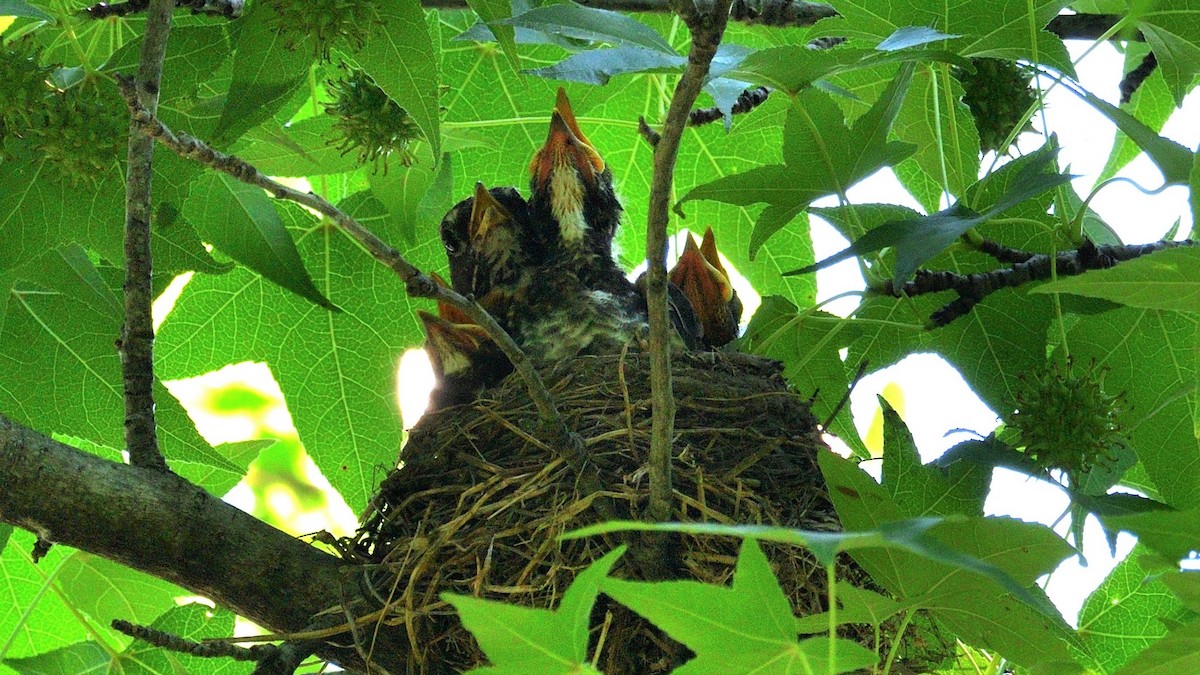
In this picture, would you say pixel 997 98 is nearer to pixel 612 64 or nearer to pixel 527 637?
pixel 612 64

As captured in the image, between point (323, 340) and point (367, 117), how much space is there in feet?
1.92

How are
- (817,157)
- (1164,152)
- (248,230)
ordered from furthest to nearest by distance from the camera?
(248,230), (817,157), (1164,152)

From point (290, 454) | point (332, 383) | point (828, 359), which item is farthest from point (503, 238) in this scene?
point (290, 454)

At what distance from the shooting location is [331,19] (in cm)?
160

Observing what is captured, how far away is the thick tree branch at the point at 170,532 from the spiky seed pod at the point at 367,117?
2.07ft

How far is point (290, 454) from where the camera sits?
18.8 ft

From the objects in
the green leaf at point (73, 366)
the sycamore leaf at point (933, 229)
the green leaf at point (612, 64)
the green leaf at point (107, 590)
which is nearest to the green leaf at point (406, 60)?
the green leaf at point (612, 64)

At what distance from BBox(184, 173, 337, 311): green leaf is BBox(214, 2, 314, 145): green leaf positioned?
0.28 meters

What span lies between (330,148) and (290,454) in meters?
3.71

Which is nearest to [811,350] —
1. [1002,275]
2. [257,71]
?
[1002,275]

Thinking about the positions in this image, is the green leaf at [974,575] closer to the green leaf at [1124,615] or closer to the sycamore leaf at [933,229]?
the sycamore leaf at [933,229]

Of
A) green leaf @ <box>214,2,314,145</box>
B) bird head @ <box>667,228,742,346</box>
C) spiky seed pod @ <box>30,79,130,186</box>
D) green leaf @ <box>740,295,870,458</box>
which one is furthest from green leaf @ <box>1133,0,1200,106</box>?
spiky seed pod @ <box>30,79,130,186</box>

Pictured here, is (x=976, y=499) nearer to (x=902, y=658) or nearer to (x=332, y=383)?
(x=902, y=658)

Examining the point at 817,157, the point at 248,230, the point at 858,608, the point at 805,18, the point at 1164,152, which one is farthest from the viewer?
the point at 805,18
